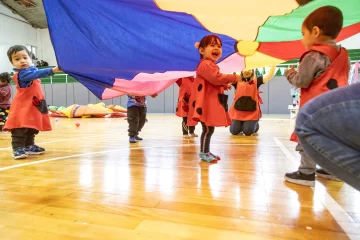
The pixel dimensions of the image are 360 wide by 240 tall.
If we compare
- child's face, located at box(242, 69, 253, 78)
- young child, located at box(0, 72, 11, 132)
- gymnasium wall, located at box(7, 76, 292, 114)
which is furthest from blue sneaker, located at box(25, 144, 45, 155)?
gymnasium wall, located at box(7, 76, 292, 114)

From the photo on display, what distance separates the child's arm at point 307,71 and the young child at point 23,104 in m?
1.48

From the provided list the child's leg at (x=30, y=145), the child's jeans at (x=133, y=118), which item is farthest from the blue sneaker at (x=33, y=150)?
the child's jeans at (x=133, y=118)

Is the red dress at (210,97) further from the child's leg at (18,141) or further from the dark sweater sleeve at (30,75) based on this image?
the child's leg at (18,141)

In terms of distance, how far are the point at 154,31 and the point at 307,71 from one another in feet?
2.85

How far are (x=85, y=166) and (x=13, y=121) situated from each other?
62 centimetres

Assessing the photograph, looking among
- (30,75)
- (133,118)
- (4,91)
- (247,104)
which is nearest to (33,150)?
(30,75)

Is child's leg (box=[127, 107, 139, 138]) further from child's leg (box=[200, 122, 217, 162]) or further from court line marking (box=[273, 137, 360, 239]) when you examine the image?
court line marking (box=[273, 137, 360, 239])

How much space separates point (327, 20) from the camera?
101 cm

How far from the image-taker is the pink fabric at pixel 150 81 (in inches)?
70.6

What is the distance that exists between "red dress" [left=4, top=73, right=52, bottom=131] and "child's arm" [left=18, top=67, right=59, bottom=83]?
6 cm

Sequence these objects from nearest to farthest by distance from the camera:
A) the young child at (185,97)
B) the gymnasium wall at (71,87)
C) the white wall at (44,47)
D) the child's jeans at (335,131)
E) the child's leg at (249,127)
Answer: the child's jeans at (335,131) < the young child at (185,97) < the child's leg at (249,127) < the gymnasium wall at (71,87) < the white wall at (44,47)

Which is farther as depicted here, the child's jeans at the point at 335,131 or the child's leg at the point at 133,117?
the child's leg at the point at 133,117

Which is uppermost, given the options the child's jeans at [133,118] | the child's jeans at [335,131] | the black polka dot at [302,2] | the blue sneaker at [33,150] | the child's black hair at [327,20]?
the black polka dot at [302,2]

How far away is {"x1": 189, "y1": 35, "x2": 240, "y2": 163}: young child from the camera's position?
4.99 feet
